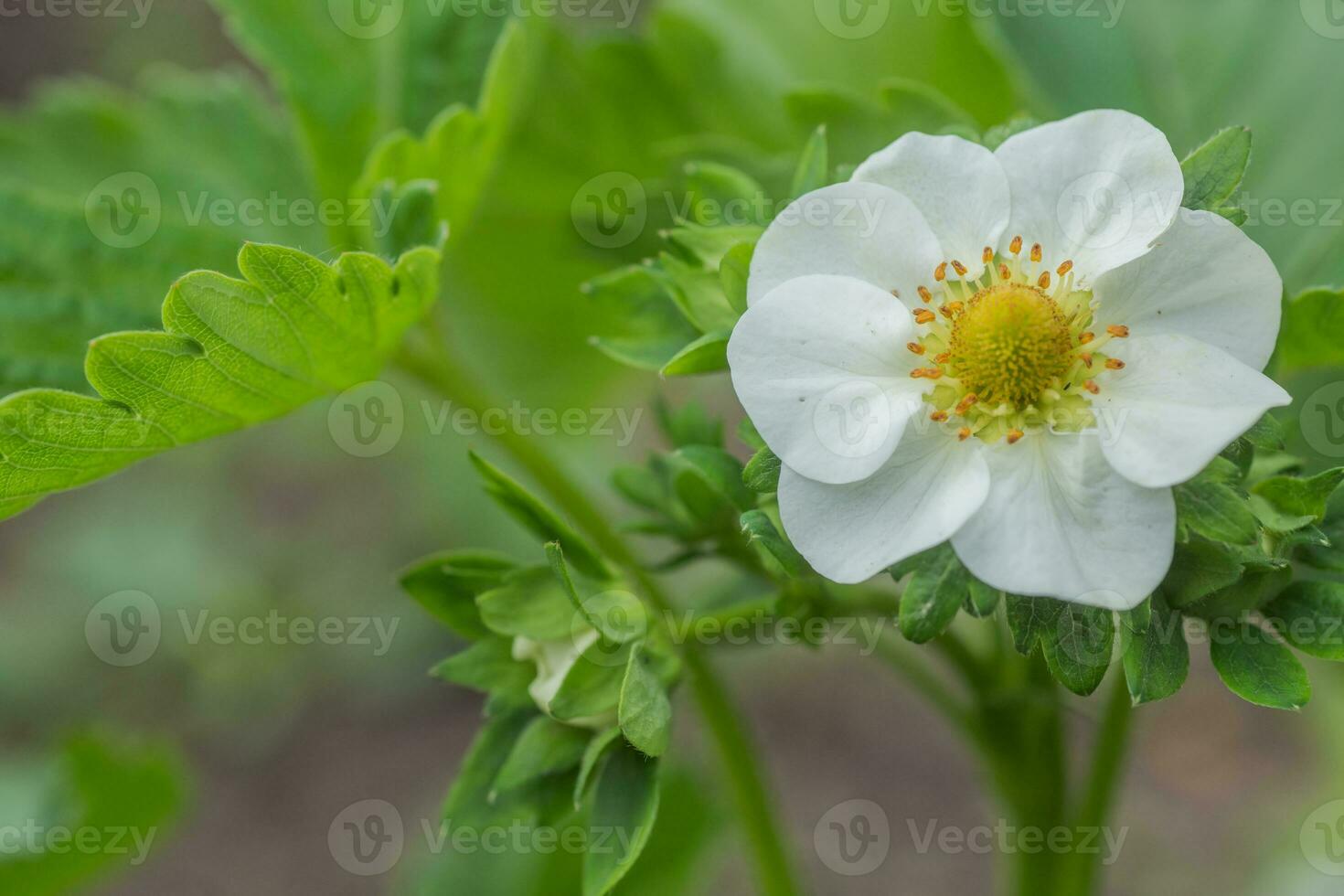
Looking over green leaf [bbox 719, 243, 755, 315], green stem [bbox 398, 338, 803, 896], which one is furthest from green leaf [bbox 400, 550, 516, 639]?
green leaf [bbox 719, 243, 755, 315]

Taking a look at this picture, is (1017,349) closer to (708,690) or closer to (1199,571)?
(1199,571)

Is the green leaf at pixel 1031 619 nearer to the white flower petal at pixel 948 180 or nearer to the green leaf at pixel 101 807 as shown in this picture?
the white flower petal at pixel 948 180

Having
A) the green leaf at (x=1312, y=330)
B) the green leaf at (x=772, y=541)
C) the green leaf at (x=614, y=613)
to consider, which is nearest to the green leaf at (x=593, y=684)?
the green leaf at (x=614, y=613)

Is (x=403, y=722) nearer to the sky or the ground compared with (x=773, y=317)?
nearer to the ground

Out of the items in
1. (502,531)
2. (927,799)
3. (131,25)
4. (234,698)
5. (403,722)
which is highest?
(131,25)

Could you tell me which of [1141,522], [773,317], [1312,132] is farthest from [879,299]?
[1312,132]

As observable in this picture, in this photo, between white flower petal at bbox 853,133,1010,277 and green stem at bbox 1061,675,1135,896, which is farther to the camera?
green stem at bbox 1061,675,1135,896

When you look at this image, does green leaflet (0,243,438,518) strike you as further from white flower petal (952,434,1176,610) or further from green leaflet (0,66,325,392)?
white flower petal (952,434,1176,610)

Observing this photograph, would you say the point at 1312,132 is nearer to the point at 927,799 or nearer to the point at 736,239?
the point at 736,239
